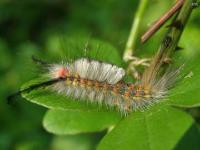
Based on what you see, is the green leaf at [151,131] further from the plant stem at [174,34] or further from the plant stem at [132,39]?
the plant stem at [132,39]

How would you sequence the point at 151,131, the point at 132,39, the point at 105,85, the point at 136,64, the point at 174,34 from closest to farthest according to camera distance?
the point at 151,131, the point at 174,34, the point at 105,85, the point at 136,64, the point at 132,39

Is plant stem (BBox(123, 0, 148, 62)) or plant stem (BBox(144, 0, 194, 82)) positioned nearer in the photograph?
plant stem (BBox(144, 0, 194, 82))

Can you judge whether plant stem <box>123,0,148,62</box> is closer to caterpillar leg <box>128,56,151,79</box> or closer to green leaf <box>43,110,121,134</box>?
caterpillar leg <box>128,56,151,79</box>

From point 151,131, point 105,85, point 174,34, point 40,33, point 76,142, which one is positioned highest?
point 174,34

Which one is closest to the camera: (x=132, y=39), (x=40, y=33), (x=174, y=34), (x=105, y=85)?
(x=174, y=34)

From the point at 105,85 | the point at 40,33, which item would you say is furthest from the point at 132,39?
the point at 40,33

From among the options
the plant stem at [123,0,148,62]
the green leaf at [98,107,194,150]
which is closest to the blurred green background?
the plant stem at [123,0,148,62]

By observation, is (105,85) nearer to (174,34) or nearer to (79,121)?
(79,121)
